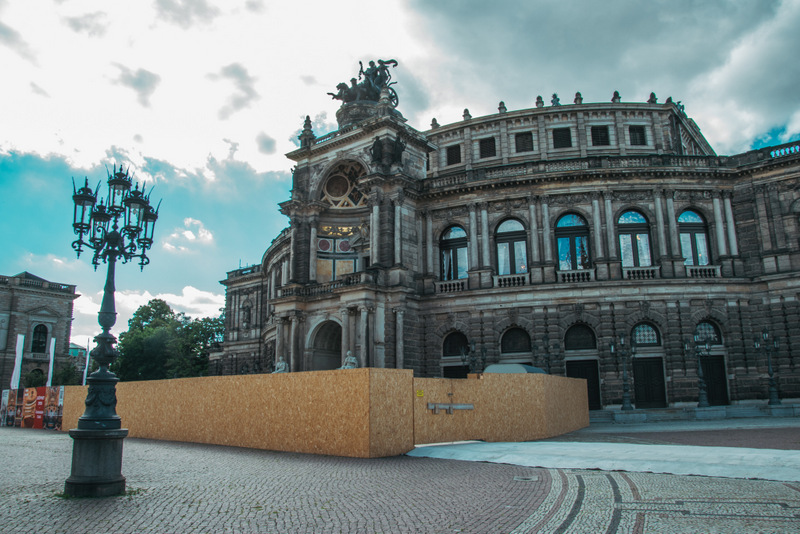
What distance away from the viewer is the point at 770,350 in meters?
32.2

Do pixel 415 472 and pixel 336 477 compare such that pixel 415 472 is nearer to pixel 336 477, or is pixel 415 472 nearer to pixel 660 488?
pixel 336 477

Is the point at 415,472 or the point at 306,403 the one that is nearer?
the point at 415,472

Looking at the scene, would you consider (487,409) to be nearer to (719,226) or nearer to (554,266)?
(554,266)

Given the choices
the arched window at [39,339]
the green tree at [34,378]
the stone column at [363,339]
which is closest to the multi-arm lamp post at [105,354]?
the stone column at [363,339]

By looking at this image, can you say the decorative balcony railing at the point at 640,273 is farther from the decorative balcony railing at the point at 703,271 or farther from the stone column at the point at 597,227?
the decorative balcony railing at the point at 703,271

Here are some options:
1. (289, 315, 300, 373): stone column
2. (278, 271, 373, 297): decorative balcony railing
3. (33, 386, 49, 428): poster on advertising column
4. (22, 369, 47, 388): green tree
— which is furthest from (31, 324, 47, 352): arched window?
(289, 315, 300, 373): stone column

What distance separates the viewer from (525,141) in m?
47.8

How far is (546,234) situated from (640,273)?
227 inches

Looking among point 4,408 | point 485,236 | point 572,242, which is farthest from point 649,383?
point 4,408

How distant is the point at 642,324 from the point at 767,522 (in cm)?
2777

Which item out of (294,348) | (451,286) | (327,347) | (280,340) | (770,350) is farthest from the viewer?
(327,347)

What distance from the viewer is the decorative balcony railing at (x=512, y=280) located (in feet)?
119

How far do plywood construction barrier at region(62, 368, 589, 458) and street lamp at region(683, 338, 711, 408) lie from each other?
967cm

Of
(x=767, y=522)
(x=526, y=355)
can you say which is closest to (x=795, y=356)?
(x=526, y=355)
